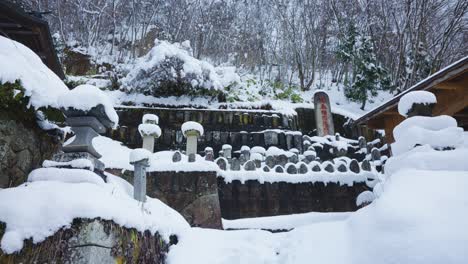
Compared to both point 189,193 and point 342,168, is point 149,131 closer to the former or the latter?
point 189,193

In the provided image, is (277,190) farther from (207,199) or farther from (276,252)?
(276,252)

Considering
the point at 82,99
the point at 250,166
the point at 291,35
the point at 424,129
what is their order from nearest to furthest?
the point at 82,99
the point at 424,129
the point at 250,166
the point at 291,35

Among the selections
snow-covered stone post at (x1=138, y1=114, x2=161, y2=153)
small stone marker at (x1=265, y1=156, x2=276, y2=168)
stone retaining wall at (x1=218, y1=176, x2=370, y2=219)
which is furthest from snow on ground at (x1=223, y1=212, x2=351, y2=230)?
snow-covered stone post at (x1=138, y1=114, x2=161, y2=153)

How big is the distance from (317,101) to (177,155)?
768cm

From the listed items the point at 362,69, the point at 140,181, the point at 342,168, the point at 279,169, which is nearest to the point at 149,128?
the point at 279,169

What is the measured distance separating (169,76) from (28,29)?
452cm

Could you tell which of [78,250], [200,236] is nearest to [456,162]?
[200,236]

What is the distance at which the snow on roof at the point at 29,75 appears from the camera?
2.94 m

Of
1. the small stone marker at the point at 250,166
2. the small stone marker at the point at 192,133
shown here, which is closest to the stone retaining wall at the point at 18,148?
the small stone marker at the point at 192,133

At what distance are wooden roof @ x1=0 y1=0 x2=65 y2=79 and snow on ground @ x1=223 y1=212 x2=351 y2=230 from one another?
6065mm

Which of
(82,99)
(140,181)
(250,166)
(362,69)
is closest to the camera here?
(82,99)

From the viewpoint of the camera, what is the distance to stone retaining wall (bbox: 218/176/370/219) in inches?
270

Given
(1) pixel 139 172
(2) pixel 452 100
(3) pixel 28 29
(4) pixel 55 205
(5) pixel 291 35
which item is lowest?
(4) pixel 55 205

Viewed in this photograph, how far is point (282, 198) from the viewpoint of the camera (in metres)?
7.00
